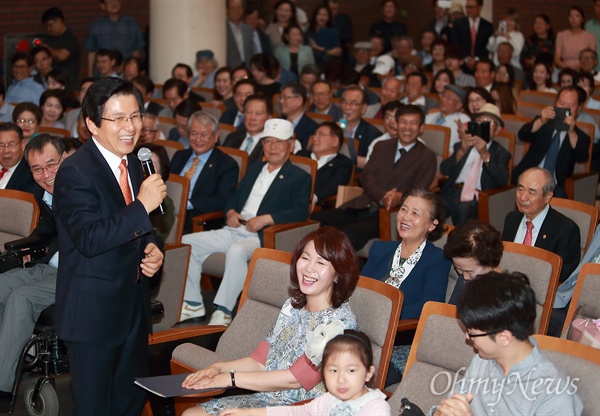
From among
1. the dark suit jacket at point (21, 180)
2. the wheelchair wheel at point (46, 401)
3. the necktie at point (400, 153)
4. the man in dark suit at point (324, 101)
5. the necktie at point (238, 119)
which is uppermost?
the man in dark suit at point (324, 101)

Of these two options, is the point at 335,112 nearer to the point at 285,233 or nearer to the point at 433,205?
the point at 285,233

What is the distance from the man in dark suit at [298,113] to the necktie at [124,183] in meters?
4.07

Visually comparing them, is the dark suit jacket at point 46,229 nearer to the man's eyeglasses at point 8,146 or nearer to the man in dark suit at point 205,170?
the man's eyeglasses at point 8,146

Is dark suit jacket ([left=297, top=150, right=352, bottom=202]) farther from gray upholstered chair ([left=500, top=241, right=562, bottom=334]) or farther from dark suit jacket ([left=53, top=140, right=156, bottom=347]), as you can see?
dark suit jacket ([left=53, top=140, right=156, bottom=347])

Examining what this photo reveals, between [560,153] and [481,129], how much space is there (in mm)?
652

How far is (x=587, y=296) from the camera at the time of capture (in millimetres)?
3314

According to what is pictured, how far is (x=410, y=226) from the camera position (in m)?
3.95

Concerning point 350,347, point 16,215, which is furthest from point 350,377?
point 16,215

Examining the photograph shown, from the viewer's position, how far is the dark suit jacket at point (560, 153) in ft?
19.9

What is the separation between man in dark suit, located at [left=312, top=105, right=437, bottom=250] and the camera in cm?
572

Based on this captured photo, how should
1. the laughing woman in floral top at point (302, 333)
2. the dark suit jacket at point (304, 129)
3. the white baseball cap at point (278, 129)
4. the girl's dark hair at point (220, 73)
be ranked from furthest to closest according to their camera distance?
the girl's dark hair at point (220, 73)
the dark suit jacket at point (304, 129)
the white baseball cap at point (278, 129)
the laughing woman in floral top at point (302, 333)

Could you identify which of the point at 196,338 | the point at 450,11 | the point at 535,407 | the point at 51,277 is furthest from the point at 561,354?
the point at 450,11

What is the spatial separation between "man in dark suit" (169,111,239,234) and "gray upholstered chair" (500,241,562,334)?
8.26ft

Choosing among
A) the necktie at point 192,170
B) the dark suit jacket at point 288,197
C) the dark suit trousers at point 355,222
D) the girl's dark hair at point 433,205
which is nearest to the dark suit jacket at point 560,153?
the dark suit trousers at point 355,222
